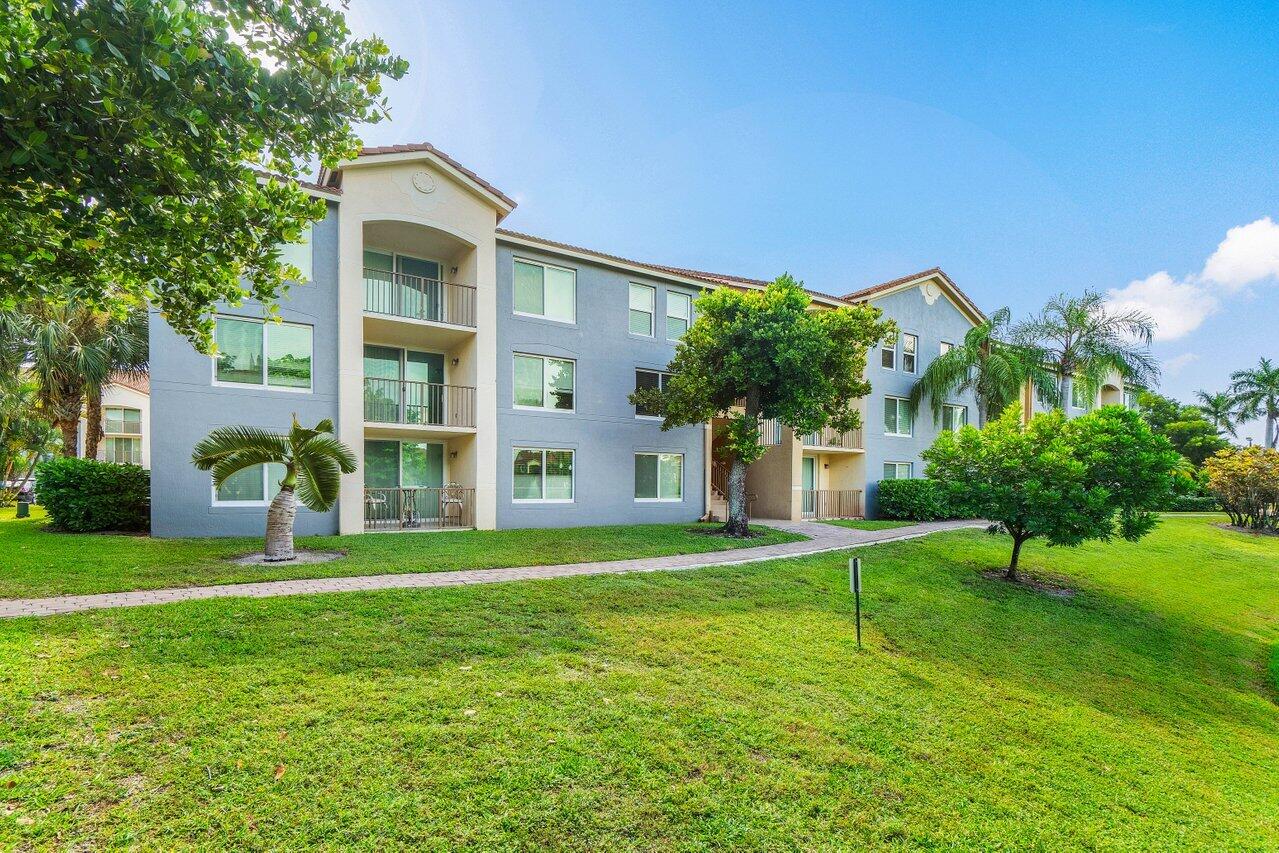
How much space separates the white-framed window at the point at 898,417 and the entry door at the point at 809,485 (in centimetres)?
361

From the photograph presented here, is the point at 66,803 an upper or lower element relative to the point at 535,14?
lower

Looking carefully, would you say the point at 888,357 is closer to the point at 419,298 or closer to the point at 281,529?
the point at 419,298

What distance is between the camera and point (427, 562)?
35.5ft

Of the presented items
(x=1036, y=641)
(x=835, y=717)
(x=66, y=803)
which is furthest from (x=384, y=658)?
(x=1036, y=641)

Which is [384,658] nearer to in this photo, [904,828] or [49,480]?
[904,828]

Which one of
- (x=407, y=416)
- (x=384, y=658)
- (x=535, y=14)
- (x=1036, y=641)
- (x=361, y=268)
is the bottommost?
(x=1036, y=641)

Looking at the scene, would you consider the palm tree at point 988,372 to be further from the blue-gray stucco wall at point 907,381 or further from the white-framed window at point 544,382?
the white-framed window at point 544,382

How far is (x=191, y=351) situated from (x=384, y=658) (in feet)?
37.0

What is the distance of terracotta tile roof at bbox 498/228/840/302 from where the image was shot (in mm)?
17047

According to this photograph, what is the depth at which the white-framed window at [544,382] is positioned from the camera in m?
17.2

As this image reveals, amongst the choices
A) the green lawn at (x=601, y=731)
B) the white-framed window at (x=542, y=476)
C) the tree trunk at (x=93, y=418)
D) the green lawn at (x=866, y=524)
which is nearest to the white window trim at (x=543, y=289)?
the white-framed window at (x=542, y=476)

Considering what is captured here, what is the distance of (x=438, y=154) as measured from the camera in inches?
605

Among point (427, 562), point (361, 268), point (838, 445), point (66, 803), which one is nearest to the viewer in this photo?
point (66, 803)

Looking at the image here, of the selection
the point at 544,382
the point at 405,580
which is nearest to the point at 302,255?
Answer: the point at 544,382
